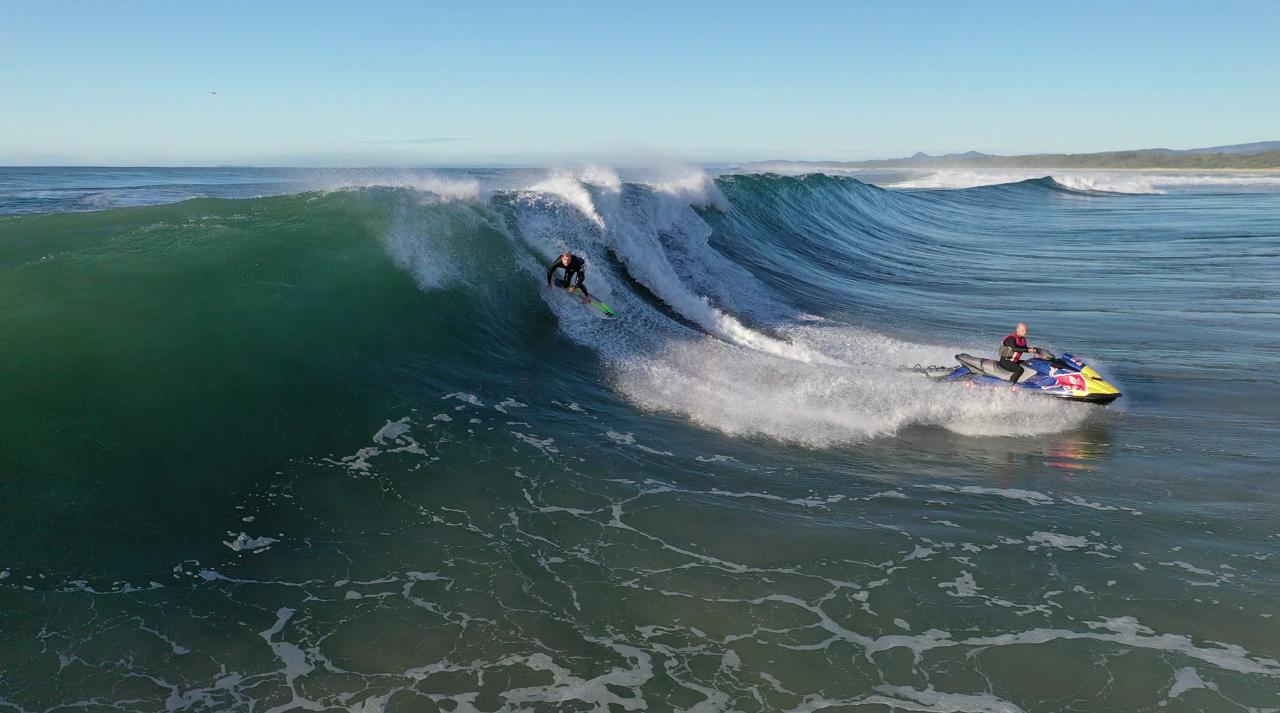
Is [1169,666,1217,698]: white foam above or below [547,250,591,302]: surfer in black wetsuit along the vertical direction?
below

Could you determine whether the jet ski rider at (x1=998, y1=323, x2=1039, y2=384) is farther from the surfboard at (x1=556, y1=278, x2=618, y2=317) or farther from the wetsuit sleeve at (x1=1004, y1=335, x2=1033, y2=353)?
the surfboard at (x1=556, y1=278, x2=618, y2=317)

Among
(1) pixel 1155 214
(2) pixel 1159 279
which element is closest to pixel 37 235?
(2) pixel 1159 279

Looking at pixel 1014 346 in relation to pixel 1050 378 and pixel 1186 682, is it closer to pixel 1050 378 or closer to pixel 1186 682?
pixel 1050 378

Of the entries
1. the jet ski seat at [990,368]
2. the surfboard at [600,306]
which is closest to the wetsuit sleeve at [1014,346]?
the jet ski seat at [990,368]

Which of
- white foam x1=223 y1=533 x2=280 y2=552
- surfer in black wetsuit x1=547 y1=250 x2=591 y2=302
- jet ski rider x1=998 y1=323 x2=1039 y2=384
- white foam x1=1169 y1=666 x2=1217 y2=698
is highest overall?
surfer in black wetsuit x1=547 y1=250 x2=591 y2=302

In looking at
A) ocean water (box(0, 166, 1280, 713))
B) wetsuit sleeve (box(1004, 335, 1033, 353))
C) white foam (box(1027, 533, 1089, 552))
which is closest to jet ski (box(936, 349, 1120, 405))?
wetsuit sleeve (box(1004, 335, 1033, 353))

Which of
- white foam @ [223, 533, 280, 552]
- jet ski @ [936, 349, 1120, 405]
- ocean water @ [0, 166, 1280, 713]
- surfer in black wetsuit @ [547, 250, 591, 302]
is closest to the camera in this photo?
ocean water @ [0, 166, 1280, 713]
